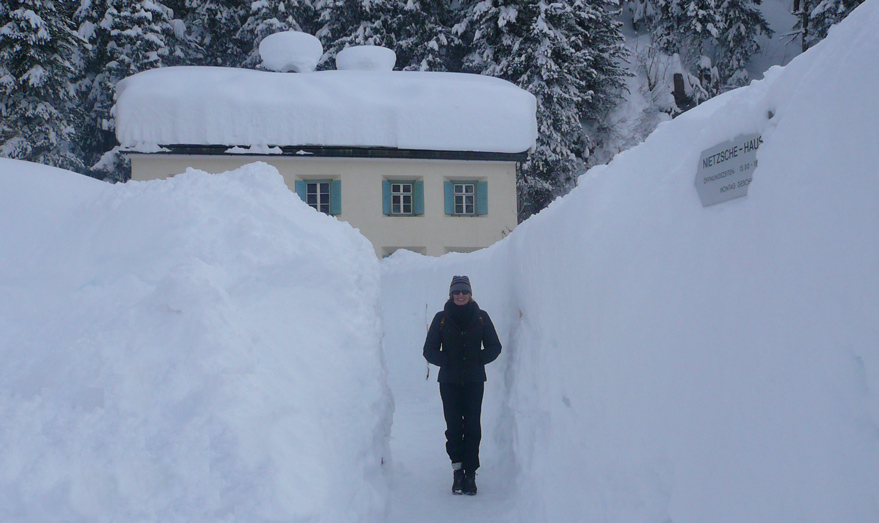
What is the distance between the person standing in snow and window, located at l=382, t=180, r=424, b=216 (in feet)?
41.8

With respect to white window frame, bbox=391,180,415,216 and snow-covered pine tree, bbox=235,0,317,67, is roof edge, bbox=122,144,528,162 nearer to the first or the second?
white window frame, bbox=391,180,415,216

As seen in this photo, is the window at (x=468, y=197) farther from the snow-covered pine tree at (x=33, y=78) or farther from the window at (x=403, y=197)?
the snow-covered pine tree at (x=33, y=78)

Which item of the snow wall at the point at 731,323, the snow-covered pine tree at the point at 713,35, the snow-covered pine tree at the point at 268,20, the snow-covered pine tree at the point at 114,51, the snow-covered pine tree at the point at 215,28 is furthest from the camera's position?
the snow-covered pine tree at the point at 215,28

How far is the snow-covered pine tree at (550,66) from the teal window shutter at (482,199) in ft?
11.4

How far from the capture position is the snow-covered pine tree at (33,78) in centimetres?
1872

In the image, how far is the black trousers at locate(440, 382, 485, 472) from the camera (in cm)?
504

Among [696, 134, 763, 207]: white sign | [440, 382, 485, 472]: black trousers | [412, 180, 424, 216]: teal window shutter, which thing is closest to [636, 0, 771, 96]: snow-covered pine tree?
[412, 180, 424, 216]: teal window shutter

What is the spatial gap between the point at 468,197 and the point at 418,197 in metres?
1.45

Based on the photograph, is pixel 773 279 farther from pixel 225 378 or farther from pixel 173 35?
pixel 173 35

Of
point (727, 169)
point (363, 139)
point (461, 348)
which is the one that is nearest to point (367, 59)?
point (363, 139)

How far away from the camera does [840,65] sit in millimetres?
2252

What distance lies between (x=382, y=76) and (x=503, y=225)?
5499 mm

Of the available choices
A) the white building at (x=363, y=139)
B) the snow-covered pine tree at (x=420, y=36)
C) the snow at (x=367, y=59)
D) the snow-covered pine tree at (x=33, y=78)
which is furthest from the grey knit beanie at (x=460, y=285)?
the snow-covered pine tree at (x=420, y=36)

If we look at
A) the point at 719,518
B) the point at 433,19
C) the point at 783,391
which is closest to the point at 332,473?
the point at 719,518
